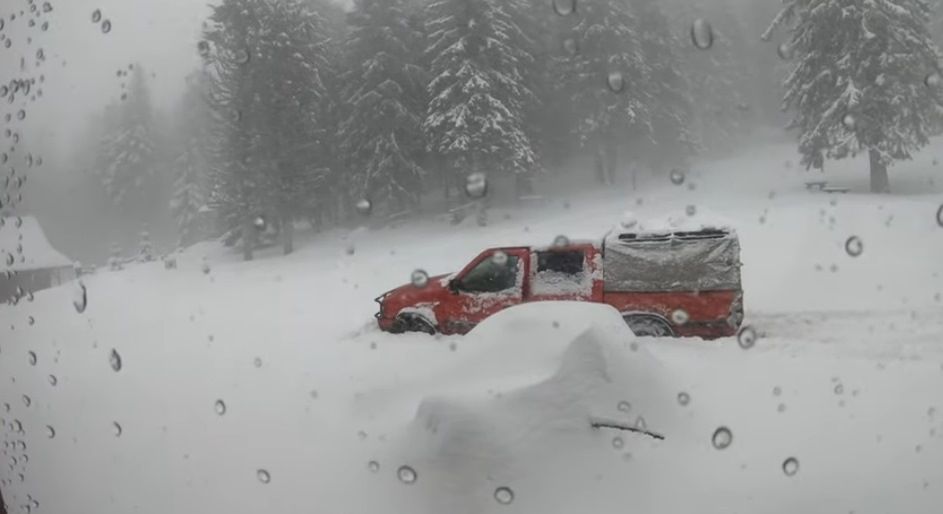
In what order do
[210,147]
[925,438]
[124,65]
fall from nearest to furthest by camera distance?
[925,438]
[210,147]
[124,65]

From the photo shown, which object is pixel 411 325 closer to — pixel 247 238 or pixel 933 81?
pixel 247 238

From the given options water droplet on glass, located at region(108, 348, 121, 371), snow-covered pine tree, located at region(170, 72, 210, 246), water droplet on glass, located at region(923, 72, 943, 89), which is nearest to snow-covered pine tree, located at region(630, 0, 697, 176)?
water droplet on glass, located at region(923, 72, 943, 89)

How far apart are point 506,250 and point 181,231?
0.68 metres

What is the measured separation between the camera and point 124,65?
1.42 meters

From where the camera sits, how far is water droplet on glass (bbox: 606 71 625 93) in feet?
3.30

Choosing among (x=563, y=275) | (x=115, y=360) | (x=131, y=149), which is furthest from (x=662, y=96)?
(x=115, y=360)

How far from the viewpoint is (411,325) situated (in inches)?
42.9

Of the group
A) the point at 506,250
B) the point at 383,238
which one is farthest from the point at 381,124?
the point at 506,250

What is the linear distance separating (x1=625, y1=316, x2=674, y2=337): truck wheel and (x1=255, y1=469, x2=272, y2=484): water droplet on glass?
733 mm

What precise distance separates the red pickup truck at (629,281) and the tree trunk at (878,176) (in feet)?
0.81

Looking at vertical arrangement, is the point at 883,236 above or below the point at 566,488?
above

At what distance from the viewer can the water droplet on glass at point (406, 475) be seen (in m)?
1.06

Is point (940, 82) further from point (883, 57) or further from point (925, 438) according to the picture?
point (925, 438)

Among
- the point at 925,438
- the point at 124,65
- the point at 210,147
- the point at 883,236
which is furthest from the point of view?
the point at 124,65
